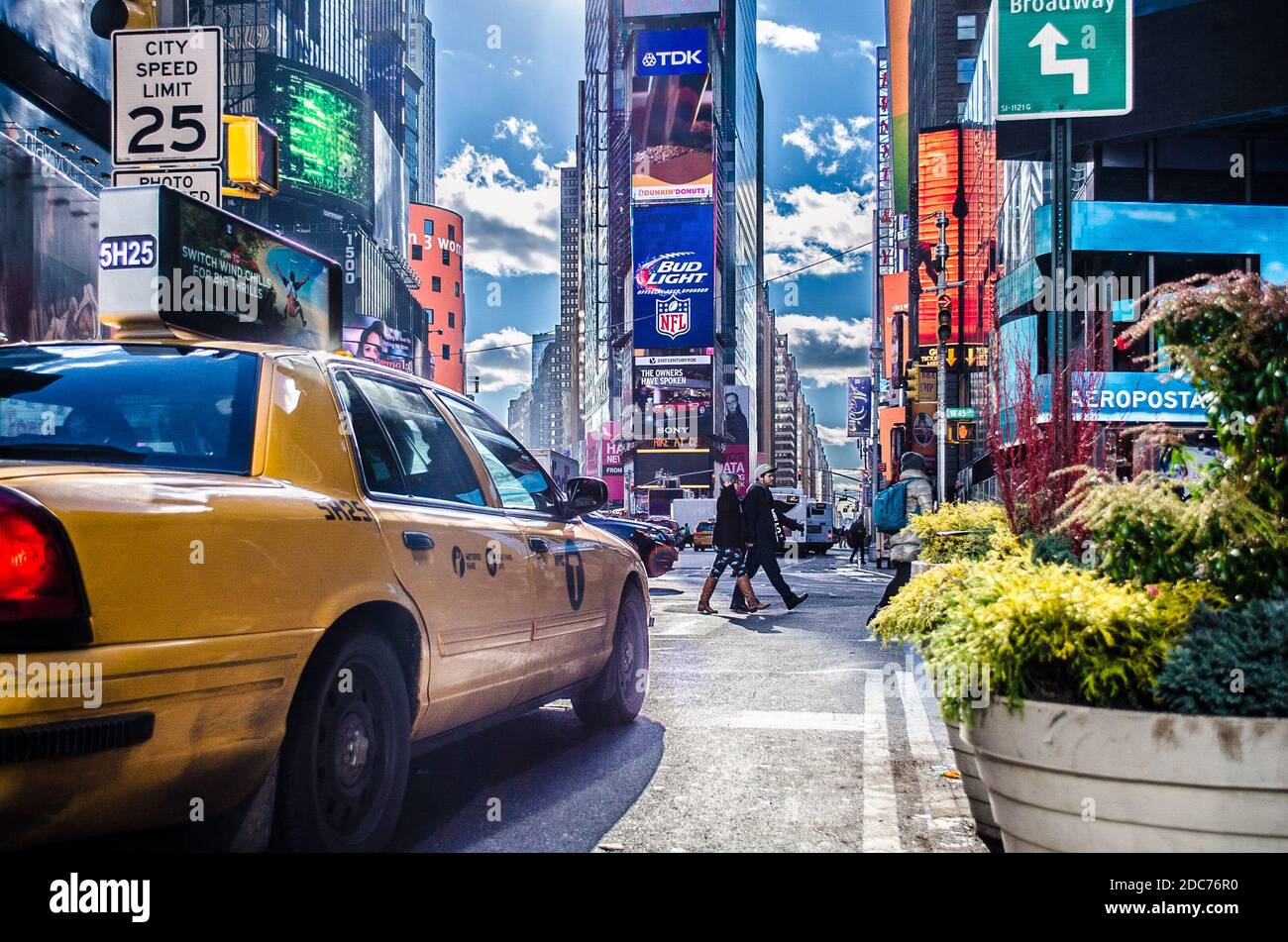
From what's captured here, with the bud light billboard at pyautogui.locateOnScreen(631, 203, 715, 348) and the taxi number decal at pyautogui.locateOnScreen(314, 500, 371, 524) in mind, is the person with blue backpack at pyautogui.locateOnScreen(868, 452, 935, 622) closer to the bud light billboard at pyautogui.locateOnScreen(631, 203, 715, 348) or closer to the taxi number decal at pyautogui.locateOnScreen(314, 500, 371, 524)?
the taxi number decal at pyautogui.locateOnScreen(314, 500, 371, 524)

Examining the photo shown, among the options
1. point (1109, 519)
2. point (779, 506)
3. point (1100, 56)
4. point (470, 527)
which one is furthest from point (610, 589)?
point (779, 506)

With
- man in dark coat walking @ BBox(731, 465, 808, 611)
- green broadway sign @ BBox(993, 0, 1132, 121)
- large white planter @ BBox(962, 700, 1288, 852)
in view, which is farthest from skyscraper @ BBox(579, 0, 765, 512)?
large white planter @ BBox(962, 700, 1288, 852)

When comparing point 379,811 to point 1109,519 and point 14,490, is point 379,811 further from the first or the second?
point 1109,519

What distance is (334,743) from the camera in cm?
353

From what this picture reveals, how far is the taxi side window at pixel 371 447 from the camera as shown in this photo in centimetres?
410

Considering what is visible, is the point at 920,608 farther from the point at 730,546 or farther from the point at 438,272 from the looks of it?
the point at 438,272

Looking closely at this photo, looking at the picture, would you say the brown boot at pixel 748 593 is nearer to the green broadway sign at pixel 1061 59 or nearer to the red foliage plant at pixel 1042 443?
the green broadway sign at pixel 1061 59

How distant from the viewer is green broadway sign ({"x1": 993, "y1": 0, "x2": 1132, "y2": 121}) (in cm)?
913

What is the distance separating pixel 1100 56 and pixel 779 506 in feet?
23.2

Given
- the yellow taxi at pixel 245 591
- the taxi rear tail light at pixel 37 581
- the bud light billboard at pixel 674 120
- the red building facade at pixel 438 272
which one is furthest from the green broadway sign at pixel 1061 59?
the red building facade at pixel 438 272

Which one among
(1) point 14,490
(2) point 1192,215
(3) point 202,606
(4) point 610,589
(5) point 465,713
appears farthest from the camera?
(2) point 1192,215

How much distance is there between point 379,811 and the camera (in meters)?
3.79

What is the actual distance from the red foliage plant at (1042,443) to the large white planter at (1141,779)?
9.79ft

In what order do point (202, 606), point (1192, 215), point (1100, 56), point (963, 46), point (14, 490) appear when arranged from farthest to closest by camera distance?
1. point (963, 46)
2. point (1192, 215)
3. point (1100, 56)
4. point (202, 606)
5. point (14, 490)
